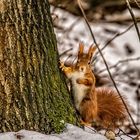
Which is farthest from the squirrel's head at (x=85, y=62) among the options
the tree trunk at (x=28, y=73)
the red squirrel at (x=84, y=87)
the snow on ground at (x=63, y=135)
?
the snow on ground at (x=63, y=135)

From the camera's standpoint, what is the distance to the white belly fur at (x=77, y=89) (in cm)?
338

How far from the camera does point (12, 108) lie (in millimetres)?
2969

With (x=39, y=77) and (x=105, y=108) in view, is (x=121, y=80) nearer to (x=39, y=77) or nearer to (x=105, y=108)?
(x=105, y=108)

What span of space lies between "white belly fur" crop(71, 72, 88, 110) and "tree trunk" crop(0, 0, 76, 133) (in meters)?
0.23

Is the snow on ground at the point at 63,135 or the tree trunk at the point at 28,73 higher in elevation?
the tree trunk at the point at 28,73

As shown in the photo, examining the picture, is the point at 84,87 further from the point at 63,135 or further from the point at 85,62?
the point at 63,135

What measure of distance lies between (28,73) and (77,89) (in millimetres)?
471

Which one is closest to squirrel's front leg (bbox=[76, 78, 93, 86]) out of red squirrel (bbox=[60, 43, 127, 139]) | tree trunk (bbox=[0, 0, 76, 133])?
red squirrel (bbox=[60, 43, 127, 139])

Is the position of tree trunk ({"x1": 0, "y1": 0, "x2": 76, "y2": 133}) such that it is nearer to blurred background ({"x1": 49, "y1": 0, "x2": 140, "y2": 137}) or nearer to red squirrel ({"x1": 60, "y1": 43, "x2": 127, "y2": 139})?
red squirrel ({"x1": 60, "y1": 43, "x2": 127, "y2": 139})

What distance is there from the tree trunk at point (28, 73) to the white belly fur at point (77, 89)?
23 centimetres

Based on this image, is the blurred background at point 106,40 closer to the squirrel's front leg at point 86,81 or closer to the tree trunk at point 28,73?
the squirrel's front leg at point 86,81

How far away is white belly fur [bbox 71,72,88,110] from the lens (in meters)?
3.38

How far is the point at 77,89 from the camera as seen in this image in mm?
3402

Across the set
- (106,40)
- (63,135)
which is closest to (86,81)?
(63,135)
